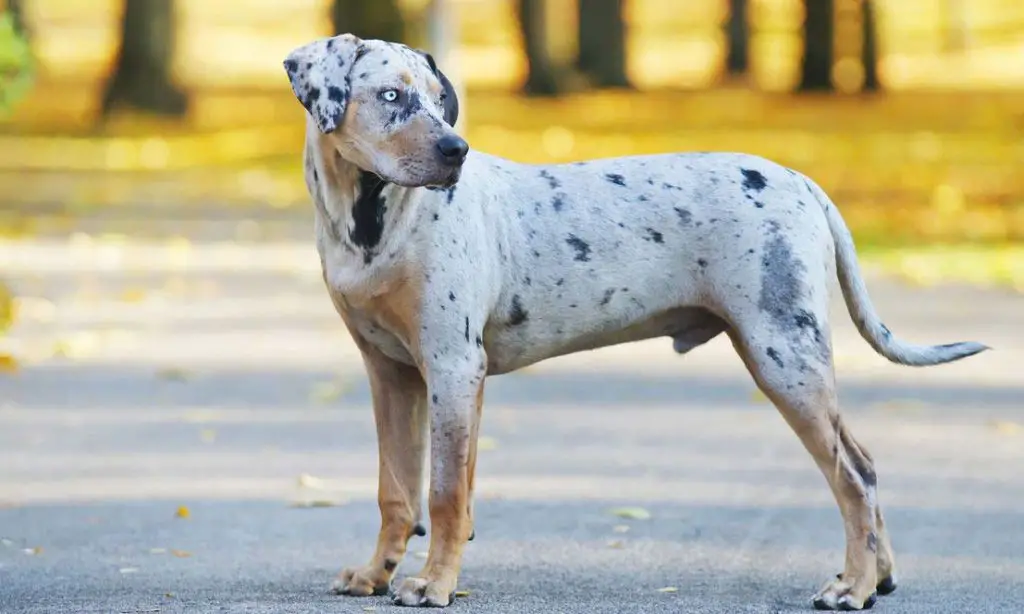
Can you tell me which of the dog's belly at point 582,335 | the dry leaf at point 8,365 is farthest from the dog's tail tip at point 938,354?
the dry leaf at point 8,365

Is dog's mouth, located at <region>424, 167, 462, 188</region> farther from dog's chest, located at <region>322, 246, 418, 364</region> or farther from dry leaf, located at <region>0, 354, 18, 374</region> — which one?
dry leaf, located at <region>0, 354, 18, 374</region>

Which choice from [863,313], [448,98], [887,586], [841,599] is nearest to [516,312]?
[448,98]

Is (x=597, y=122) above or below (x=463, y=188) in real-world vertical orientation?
below

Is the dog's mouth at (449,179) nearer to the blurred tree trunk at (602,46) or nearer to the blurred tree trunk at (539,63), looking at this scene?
the blurred tree trunk at (539,63)

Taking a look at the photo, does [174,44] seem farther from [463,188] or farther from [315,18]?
[315,18]

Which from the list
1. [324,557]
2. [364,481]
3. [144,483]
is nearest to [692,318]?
[324,557]

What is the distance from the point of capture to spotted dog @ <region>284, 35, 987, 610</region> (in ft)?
20.2

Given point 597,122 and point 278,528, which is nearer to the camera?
point 278,528

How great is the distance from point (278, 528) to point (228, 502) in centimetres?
52

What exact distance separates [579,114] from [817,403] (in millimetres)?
26571

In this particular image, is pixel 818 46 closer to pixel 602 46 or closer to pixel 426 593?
pixel 602 46

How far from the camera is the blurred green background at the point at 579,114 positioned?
19.1 meters

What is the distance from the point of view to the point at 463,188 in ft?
21.1

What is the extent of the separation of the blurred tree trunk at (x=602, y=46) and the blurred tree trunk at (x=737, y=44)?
5575mm
